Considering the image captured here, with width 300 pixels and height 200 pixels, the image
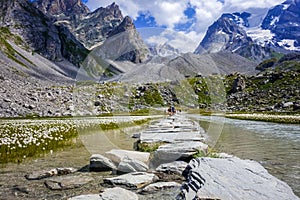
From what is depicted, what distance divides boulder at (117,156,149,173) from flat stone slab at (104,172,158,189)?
3.21 ft

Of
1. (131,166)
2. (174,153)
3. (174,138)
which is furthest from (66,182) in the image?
(174,138)

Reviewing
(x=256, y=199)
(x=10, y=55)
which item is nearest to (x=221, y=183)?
(x=256, y=199)

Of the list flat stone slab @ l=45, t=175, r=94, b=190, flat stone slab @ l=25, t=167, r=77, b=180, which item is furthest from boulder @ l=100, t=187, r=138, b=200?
flat stone slab @ l=25, t=167, r=77, b=180

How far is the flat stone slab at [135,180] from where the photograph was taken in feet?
31.4

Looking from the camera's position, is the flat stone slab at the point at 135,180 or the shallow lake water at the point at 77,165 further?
the flat stone slab at the point at 135,180

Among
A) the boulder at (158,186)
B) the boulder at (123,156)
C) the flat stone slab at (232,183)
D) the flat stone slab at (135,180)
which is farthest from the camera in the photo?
the boulder at (123,156)

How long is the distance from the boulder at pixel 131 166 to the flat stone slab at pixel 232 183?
10.9 feet

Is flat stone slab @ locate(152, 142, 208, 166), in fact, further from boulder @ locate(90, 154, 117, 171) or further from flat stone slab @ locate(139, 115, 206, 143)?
flat stone slab @ locate(139, 115, 206, 143)

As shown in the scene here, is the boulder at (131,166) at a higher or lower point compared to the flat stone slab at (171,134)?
lower

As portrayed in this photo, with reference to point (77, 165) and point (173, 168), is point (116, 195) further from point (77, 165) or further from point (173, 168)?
point (77, 165)

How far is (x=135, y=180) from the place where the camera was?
9.85 meters

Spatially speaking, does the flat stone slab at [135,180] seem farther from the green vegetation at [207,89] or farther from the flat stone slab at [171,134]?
the green vegetation at [207,89]

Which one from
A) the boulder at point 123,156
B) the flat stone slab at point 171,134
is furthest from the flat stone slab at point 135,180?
the flat stone slab at point 171,134

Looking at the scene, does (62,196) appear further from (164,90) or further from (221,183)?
(164,90)
